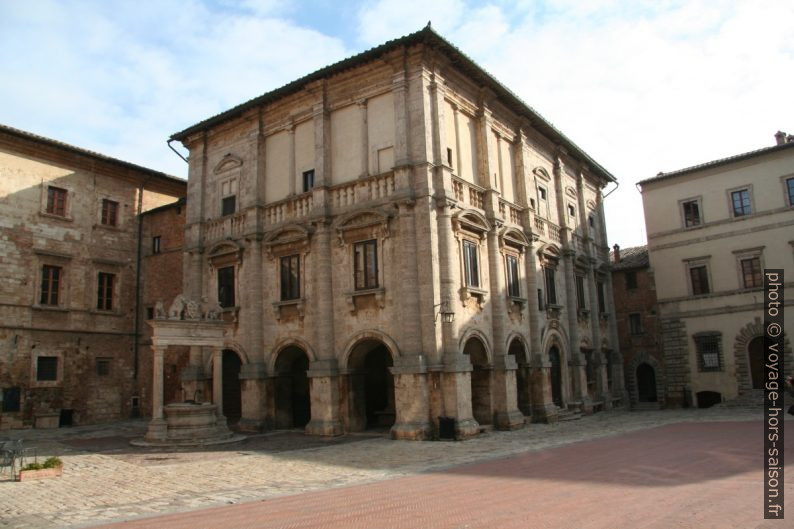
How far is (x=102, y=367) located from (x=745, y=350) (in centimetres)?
3129

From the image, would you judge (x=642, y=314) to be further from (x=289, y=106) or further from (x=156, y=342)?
(x=156, y=342)

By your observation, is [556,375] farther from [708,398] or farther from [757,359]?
[757,359]

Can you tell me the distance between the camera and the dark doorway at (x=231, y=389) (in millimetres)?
25844

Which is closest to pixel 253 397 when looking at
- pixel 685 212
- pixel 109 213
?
pixel 109 213

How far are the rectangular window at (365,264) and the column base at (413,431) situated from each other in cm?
471

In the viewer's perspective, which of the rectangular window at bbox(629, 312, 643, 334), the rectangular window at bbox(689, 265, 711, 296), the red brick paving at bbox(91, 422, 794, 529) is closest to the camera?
the red brick paving at bbox(91, 422, 794, 529)

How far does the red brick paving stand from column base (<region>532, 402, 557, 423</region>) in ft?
29.7

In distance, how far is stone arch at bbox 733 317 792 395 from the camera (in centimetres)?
2986

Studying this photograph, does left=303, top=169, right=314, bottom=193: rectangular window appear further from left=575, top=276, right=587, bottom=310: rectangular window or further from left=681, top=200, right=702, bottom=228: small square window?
left=681, top=200, right=702, bottom=228: small square window

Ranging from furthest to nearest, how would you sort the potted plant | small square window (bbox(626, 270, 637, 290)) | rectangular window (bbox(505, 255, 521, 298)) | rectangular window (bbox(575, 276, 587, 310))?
1. small square window (bbox(626, 270, 637, 290))
2. rectangular window (bbox(575, 276, 587, 310))
3. rectangular window (bbox(505, 255, 521, 298))
4. the potted plant

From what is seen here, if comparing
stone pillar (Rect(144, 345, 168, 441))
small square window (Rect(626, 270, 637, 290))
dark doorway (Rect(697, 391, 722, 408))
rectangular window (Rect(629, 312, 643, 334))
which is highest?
small square window (Rect(626, 270, 637, 290))

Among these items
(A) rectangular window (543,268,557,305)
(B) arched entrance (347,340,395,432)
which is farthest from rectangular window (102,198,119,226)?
(A) rectangular window (543,268,557,305)

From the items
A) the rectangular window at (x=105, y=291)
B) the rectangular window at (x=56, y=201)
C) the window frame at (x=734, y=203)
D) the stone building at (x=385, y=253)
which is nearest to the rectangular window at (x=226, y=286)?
the stone building at (x=385, y=253)

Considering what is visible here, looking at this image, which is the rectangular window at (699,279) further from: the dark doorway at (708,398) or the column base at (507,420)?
the column base at (507,420)
